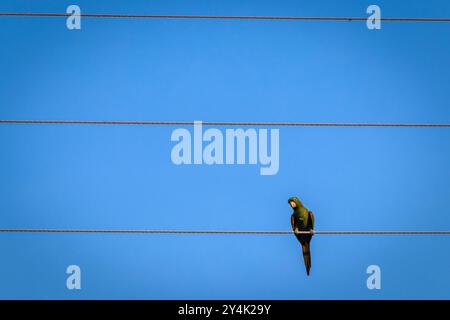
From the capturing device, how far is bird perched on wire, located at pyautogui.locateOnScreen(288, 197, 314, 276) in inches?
139

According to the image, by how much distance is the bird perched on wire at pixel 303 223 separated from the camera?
3.53 meters

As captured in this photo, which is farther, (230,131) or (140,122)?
(230,131)

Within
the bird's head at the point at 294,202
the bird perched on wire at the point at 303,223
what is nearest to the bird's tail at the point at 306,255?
the bird perched on wire at the point at 303,223

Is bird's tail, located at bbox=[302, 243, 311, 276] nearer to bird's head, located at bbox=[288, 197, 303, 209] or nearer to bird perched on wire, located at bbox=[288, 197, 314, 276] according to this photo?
bird perched on wire, located at bbox=[288, 197, 314, 276]

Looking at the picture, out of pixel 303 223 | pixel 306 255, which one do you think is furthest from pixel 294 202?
pixel 306 255

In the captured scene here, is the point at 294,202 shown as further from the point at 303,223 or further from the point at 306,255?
the point at 306,255

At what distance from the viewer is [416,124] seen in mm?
3070

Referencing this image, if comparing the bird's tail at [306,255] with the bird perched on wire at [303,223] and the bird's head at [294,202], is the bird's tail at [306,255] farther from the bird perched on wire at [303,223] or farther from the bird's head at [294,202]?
the bird's head at [294,202]

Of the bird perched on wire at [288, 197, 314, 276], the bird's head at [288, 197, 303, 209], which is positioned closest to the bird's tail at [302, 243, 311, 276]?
the bird perched on wire at [288, 197, 314, 276]
